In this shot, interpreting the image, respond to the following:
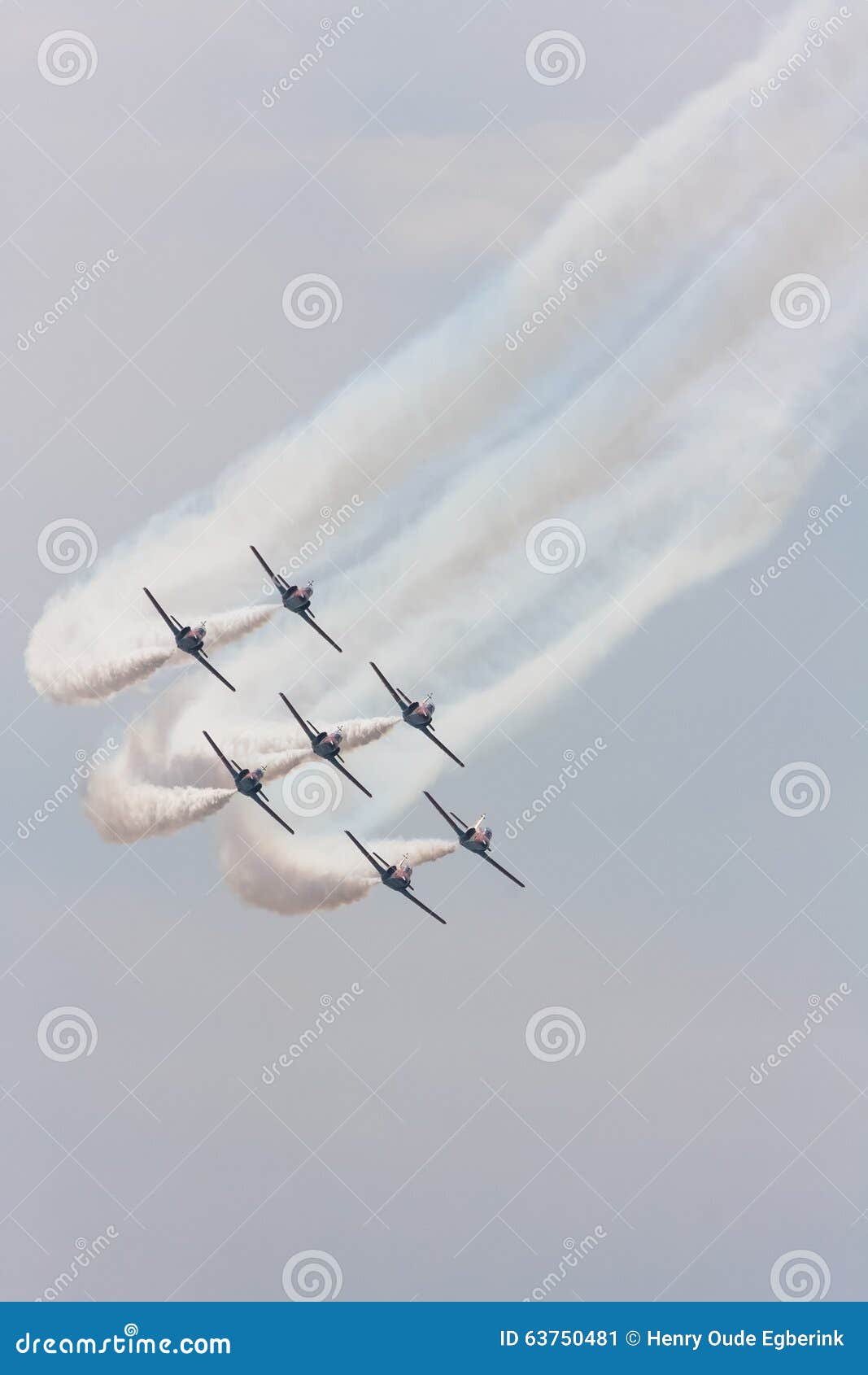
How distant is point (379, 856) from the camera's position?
12256 centimetres

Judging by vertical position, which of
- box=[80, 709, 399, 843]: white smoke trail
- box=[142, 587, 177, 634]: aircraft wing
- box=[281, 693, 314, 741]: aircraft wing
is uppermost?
box=[281, 693, 314, 741]: aircraft wing

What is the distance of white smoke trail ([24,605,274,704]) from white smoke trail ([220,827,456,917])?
7.78m

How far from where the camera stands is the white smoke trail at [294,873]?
12450 centimetres

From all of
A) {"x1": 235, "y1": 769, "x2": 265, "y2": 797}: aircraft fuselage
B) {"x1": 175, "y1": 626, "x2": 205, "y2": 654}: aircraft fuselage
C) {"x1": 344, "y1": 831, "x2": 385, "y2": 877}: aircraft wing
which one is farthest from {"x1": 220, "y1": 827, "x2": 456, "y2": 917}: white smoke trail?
{"x1": 175, "y1": 626, "x2": 205, "y2": 654}: aircraft fuselage

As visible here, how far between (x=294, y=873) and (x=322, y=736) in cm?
774

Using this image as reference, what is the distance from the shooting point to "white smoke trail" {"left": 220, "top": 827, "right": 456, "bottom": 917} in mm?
124500

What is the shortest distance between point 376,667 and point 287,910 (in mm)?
12107

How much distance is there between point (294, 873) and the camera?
12581cm

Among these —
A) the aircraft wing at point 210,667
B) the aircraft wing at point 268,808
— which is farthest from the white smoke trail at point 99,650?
the aircraft wing at point 268,808

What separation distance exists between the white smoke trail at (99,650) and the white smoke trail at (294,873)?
7785mm

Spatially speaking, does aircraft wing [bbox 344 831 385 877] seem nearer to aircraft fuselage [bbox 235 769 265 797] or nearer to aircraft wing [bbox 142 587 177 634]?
aircraft fuselage [bbox 235 769 265 797]

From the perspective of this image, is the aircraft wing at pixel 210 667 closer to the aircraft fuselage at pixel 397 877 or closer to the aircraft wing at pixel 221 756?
the aircraft wing at pixel 221 756
